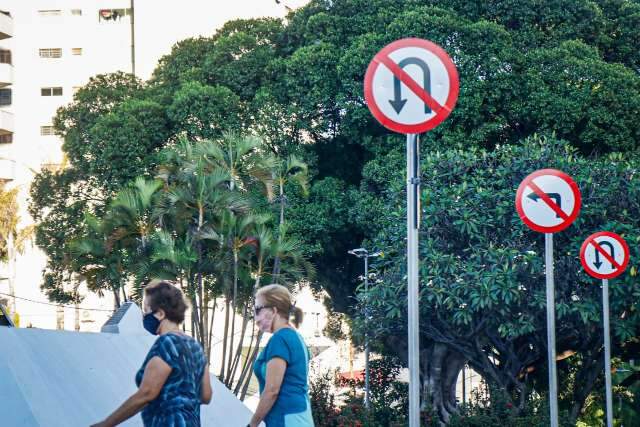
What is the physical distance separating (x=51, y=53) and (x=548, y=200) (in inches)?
2296

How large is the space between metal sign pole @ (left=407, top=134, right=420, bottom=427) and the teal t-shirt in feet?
2.39

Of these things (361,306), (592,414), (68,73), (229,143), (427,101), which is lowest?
(592,414)

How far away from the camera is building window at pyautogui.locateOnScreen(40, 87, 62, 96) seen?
65000mm

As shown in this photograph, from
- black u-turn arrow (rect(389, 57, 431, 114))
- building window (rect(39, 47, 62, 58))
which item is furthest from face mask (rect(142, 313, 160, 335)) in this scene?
building window (rect(39, 47, 62, 58))

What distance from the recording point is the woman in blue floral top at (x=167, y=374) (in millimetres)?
5094

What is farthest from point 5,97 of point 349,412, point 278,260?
point 349,412

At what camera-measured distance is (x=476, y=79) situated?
27.7 m

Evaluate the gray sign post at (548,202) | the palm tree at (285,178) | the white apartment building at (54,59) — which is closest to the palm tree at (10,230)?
the white apartment building at (54,59)

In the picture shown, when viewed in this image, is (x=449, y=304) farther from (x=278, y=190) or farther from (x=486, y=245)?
(x=278, y=190)

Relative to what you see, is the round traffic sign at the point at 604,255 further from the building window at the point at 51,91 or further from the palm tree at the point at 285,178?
the building window at the point at 51,91

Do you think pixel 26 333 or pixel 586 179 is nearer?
pixel 26 333

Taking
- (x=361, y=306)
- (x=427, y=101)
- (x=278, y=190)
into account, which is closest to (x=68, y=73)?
(x=278, y=190)

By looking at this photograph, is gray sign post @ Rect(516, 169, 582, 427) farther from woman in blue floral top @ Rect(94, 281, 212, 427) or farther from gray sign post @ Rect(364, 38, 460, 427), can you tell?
woman in blue floral top @ Rect(94, 281, 212, 427)

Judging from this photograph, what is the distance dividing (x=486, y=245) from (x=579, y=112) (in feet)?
19.9
